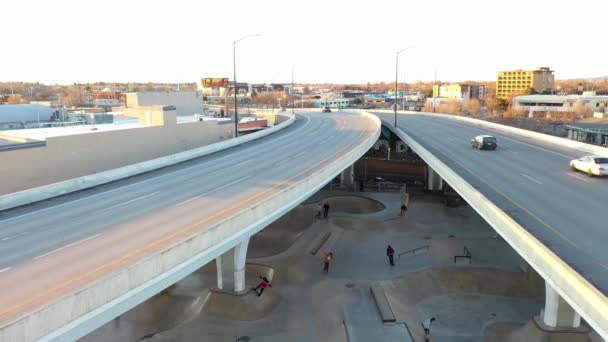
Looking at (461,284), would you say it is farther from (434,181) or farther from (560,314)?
(434,181)

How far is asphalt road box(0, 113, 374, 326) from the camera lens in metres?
10.9

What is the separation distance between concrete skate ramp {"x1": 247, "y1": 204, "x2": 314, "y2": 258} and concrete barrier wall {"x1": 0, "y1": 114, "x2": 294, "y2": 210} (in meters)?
6.08

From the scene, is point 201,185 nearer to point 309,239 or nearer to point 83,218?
point 83,218

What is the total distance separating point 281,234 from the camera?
3203 cm

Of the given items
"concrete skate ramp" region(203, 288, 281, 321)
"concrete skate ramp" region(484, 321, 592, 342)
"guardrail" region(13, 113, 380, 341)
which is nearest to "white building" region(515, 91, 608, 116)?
"concrete skate ramp" region(484, 321, 592, 342)

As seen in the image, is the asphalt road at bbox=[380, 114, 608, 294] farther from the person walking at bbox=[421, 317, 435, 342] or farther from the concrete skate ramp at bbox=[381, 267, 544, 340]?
the person walking at bbox=[421, 317, 435, 342]

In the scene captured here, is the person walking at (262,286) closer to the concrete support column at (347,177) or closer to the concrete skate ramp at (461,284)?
the concrete skate ramp at (461,284)

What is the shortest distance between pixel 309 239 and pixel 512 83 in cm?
17207

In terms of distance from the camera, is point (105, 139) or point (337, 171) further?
point (105, 139)

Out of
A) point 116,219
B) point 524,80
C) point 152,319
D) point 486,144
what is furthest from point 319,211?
point 524,80

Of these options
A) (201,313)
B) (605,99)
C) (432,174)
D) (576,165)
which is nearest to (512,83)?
(605,99)

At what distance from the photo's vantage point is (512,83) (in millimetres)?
180375

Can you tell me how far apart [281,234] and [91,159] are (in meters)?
12.3

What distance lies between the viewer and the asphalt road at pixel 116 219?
35.7 feet
